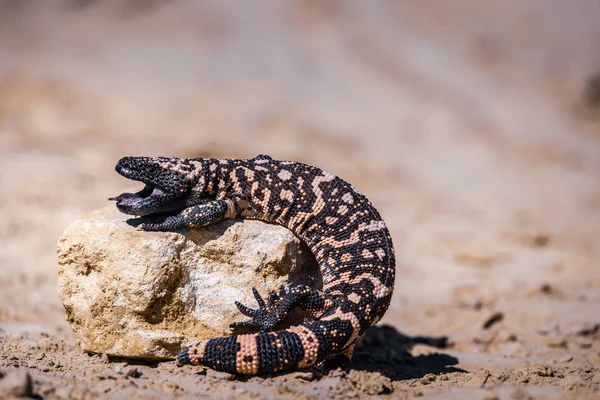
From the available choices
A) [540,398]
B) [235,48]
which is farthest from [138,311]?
[235,48]

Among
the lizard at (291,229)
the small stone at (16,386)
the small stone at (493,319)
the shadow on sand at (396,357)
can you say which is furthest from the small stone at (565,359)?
the small stone at (16,386)

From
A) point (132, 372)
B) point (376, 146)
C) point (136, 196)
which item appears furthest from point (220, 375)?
point (376, 146)

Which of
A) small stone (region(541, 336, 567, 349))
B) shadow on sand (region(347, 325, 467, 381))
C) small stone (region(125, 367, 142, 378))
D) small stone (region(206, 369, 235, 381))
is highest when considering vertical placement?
small stone (region(541, 336, 567, 349))

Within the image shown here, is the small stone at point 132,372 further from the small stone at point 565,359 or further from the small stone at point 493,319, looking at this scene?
the small stone at point 493,319

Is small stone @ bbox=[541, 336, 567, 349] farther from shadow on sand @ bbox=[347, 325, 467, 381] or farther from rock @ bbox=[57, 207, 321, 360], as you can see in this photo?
rock @ bbox=[57, 207, 321, 360]

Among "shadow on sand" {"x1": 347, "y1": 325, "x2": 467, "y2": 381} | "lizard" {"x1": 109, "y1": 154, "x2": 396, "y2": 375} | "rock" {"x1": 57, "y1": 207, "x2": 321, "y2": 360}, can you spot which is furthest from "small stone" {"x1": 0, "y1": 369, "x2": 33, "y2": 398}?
"shadow on sand" {"x1": 347, "y1": 325, "x2": 467, "y2": 381}

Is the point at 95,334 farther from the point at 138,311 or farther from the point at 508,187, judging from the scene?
the point at 508,187

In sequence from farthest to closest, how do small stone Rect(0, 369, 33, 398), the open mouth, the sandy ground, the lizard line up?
the sandy ground < the open mouth < the lizard < small stone Rect(0, 369, 33, 398)
